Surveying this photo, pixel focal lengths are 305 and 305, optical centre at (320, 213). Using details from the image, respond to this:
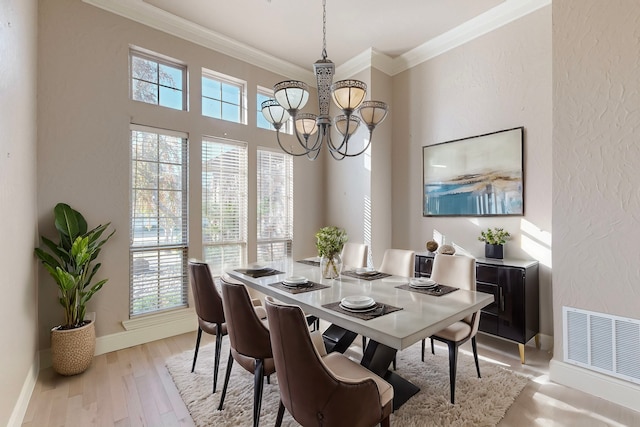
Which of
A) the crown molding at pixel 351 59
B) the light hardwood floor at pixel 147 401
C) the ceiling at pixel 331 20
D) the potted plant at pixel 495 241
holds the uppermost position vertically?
the ceiling at pixel 331 20

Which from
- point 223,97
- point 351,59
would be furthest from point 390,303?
point 351,59

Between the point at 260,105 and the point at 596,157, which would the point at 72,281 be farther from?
the point at 596,157

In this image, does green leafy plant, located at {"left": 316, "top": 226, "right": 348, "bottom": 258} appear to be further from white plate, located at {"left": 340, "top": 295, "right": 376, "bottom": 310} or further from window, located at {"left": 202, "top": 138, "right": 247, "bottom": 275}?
window, located at {"left": 202, "top": 138, "right": 247, "bottom": 275}

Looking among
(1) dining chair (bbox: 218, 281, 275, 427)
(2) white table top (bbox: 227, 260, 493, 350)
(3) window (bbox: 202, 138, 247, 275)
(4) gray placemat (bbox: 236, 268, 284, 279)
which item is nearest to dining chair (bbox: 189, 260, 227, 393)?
(2) white table top (bbox: 227, 260, 493, 350)

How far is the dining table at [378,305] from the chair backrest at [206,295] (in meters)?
0.32

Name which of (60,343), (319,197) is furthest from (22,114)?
(319,197)

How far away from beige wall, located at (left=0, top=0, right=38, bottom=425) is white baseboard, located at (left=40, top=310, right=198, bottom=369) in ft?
1.69

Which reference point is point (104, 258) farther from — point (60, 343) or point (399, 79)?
point (399, 79)

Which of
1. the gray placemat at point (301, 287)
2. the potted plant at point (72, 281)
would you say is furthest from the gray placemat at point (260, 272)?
the potted plant at point (72, 281)

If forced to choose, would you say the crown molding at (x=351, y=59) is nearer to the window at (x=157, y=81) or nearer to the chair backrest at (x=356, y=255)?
the window at (x=157, y=81)

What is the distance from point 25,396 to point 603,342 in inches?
166

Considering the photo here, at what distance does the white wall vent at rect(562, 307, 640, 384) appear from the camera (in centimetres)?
215

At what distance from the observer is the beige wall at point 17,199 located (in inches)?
71.2

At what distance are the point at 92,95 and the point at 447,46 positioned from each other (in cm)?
404
